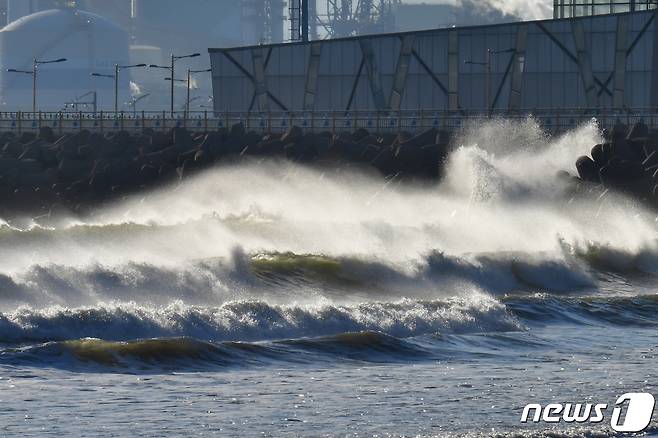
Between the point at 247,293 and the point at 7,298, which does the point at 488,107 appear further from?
the point at 7,298

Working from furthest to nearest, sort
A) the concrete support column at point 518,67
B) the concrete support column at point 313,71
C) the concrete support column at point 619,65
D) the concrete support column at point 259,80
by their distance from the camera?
the concrete support column at point 259,80 < the concrete support column at point 313,71 < the concrete support column at point 518,67 < the concrete support column at point 619,65

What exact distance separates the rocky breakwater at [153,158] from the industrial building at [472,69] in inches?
266

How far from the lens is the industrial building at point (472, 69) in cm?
6788

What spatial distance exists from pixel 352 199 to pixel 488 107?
63.3 ft

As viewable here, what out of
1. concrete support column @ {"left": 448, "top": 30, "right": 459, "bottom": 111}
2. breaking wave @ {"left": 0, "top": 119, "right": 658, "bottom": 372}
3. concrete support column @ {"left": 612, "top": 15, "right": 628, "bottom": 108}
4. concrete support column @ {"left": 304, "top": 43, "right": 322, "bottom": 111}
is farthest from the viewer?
concrete support column @ {"left": 304, "top": 43, "right": 322, "bottom": 111}

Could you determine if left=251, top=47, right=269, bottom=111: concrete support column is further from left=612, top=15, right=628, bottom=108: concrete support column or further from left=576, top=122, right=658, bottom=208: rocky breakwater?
left=576, top=122, right=658, bottom=208: rocky breakwater

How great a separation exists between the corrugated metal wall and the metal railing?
1.04 m

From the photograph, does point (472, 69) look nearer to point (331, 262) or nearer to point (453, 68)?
point (453, 68)

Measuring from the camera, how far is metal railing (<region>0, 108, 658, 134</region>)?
207ft

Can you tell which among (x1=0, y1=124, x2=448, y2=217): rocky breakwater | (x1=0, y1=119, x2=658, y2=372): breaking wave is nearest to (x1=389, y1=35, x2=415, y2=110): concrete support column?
(x1=0, y1=124, x2=448, y2=217): rocky breakwater

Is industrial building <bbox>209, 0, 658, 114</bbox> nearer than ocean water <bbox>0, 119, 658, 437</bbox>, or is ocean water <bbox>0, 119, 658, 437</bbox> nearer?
ocean water <bbox>0, 119, 658, 437</bbox>

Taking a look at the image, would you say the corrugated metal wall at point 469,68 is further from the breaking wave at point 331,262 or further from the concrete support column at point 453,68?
the breaking wave at point 331,262

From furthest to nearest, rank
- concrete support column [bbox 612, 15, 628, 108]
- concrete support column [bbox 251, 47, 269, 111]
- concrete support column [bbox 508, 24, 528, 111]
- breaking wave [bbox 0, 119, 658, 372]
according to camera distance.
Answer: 1. concrete support column [bbox 251, 47, 269, 111]
2. concrete support column [bbox 508, 24, 528, 111]
3. concrete support column [bbox 612, 15, 628, 108]
4. breaking wave [bbox 0, 119, 658, 372]

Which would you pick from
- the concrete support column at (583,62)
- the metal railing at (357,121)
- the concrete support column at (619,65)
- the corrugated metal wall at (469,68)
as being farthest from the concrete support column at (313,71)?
the concrete support column at (619,65)
